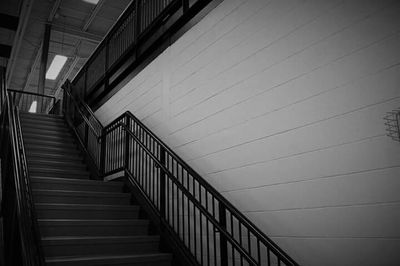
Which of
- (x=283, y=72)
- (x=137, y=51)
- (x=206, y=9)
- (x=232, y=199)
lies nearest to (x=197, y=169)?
(x=232, y=199)

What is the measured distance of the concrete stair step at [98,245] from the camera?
3.03m

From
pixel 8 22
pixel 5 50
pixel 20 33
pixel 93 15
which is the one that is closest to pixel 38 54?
pixel 5 50

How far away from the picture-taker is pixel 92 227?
3.54 m

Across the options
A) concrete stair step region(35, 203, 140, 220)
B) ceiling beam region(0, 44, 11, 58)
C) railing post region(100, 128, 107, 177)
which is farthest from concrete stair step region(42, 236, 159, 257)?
ceiling beam region(0, 44, 11, 58)

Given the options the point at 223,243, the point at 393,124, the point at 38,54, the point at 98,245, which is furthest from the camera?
the point at 38,54

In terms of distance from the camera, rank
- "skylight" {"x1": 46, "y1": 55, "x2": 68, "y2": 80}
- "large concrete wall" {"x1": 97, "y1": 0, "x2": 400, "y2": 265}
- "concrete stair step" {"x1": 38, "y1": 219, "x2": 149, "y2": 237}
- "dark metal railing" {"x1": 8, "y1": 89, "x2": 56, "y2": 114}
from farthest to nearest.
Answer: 1. "skylight" {"x1": 46, "y1": 55, "x2": 68, "y2": 80}
2. "dark metal railing" {"x1": 8, "y1": 89, "x2": 56, "y2": 114}
3. "concrete stair step" {"x1": 38, "y1": 219, "x2": 149, "y2": 237}
4. "large concrete wall" {"x1": 97, "y1": 0, "x2": 400, "y2": 265}

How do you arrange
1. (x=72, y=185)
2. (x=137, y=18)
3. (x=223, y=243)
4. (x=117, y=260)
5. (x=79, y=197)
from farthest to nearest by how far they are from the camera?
(x=137, y=18) < (x=72, y=185) < (x=79, y=197) < (x=117, y=260) < (x=223, y=243)

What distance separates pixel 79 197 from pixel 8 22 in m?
7.65

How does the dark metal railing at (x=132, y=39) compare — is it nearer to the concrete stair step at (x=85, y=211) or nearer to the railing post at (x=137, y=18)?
the railing post at (x=137, y=18)

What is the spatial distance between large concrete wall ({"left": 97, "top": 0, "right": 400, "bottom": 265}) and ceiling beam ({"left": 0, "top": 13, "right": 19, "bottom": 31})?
7753mm

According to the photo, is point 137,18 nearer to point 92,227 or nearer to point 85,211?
point 85,211

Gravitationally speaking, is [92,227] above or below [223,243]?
above

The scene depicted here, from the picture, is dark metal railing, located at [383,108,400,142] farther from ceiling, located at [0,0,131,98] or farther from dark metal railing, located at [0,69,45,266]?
ceiling, located at [0,0,131,98]

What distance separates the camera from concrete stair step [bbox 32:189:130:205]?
12.7 ft
